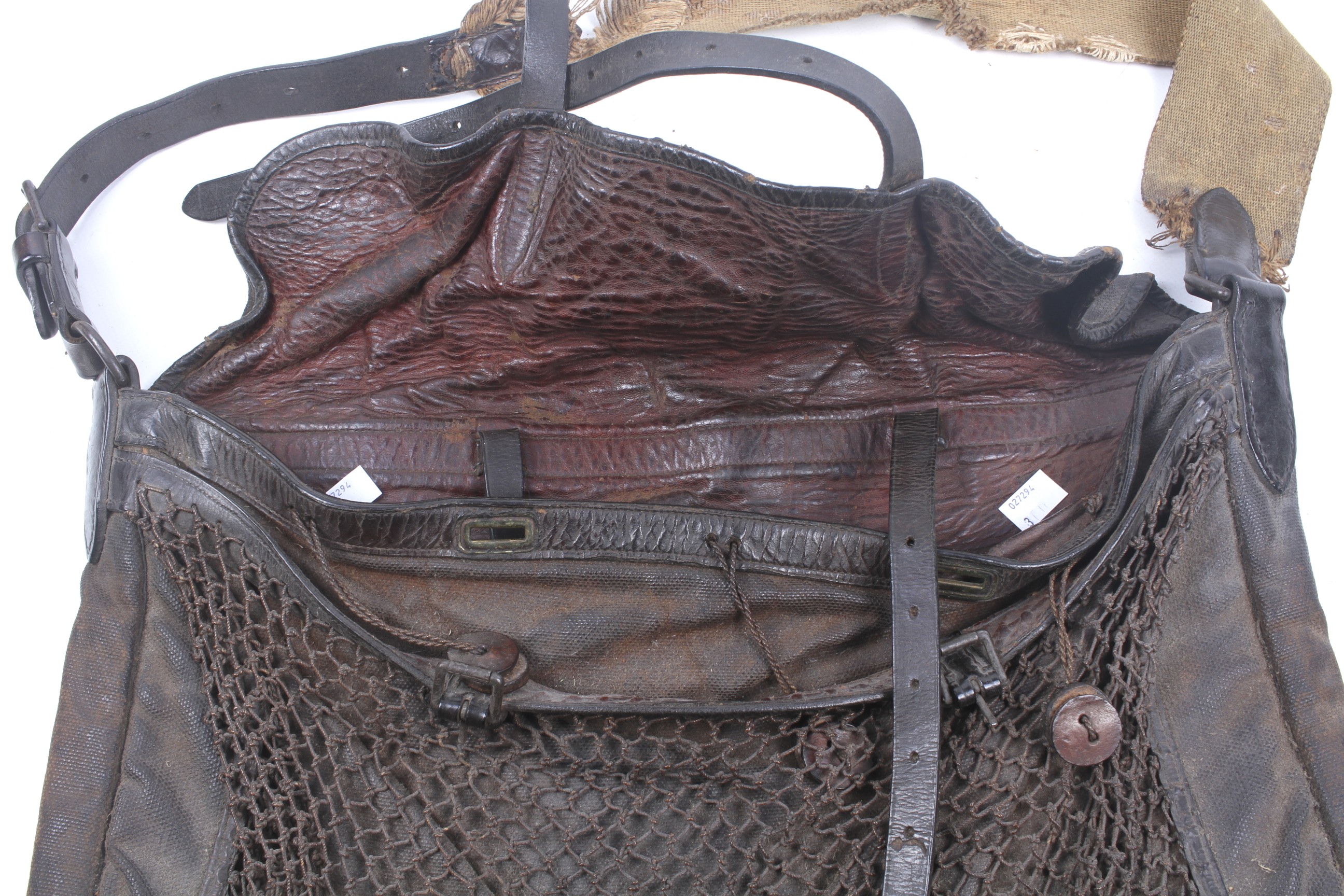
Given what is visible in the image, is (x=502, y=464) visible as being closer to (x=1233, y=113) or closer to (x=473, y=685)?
(x=473, y=685)

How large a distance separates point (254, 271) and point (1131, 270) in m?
0.94

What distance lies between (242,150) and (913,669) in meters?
0.91

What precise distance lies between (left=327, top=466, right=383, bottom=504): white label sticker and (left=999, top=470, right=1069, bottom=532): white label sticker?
686 millimetres

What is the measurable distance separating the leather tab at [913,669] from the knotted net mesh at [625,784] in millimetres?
35

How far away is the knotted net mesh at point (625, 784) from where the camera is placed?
80 cm

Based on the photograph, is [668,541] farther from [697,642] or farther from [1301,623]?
[1301,623]

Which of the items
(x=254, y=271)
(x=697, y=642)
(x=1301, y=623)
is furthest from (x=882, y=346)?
(x=254, y=271)

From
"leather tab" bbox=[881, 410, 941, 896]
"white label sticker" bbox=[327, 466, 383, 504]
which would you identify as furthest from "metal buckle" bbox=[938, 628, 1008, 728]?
"white label sticker" bbox=[327, 466, 383, 504]

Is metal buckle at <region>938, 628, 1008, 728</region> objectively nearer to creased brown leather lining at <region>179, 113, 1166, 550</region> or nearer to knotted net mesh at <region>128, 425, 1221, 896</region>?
knotted net mesh at <region>128, 425, 1221, 896</region>

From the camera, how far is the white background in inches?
39.8

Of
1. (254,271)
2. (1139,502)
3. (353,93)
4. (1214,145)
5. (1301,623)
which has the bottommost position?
(1301,623)

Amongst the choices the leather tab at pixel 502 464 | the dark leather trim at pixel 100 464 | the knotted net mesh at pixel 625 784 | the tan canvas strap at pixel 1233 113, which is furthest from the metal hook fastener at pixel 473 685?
the tan canvas strap at pixel 1233 113

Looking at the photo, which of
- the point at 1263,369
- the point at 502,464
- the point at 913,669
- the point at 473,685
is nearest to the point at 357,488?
the point at 502,464

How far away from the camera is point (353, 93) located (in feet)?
3.37
